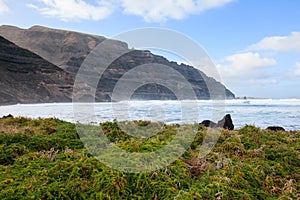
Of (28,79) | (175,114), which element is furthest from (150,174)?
(28,79)

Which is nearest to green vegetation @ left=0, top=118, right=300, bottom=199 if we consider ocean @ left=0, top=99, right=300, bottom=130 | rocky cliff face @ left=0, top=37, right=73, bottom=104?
ocean @ left=0, top=99, right=300, bottom=130

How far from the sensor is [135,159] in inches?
185

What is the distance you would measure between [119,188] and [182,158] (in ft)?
5.84

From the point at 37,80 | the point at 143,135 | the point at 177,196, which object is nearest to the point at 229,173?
the point at 177,196

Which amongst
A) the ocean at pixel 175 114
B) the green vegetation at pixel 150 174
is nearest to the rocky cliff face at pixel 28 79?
the ocean at pixel 175 114

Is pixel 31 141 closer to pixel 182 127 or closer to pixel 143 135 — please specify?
pixel 143 135

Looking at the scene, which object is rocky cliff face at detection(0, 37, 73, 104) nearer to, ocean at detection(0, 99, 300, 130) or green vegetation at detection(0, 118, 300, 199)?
ocean at detection(0, 99, 300, 130)

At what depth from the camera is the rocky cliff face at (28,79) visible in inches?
3344

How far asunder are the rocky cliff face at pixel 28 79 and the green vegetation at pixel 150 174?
79.4m

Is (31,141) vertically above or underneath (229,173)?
above

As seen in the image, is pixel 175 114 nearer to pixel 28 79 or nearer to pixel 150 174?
pixel 150 174

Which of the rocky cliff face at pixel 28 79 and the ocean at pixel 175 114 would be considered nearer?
the ocean at pixel 175 114

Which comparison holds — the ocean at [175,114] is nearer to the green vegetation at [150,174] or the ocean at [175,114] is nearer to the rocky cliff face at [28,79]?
the green vegetation at [150,174]

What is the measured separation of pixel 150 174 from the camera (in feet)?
14.5
